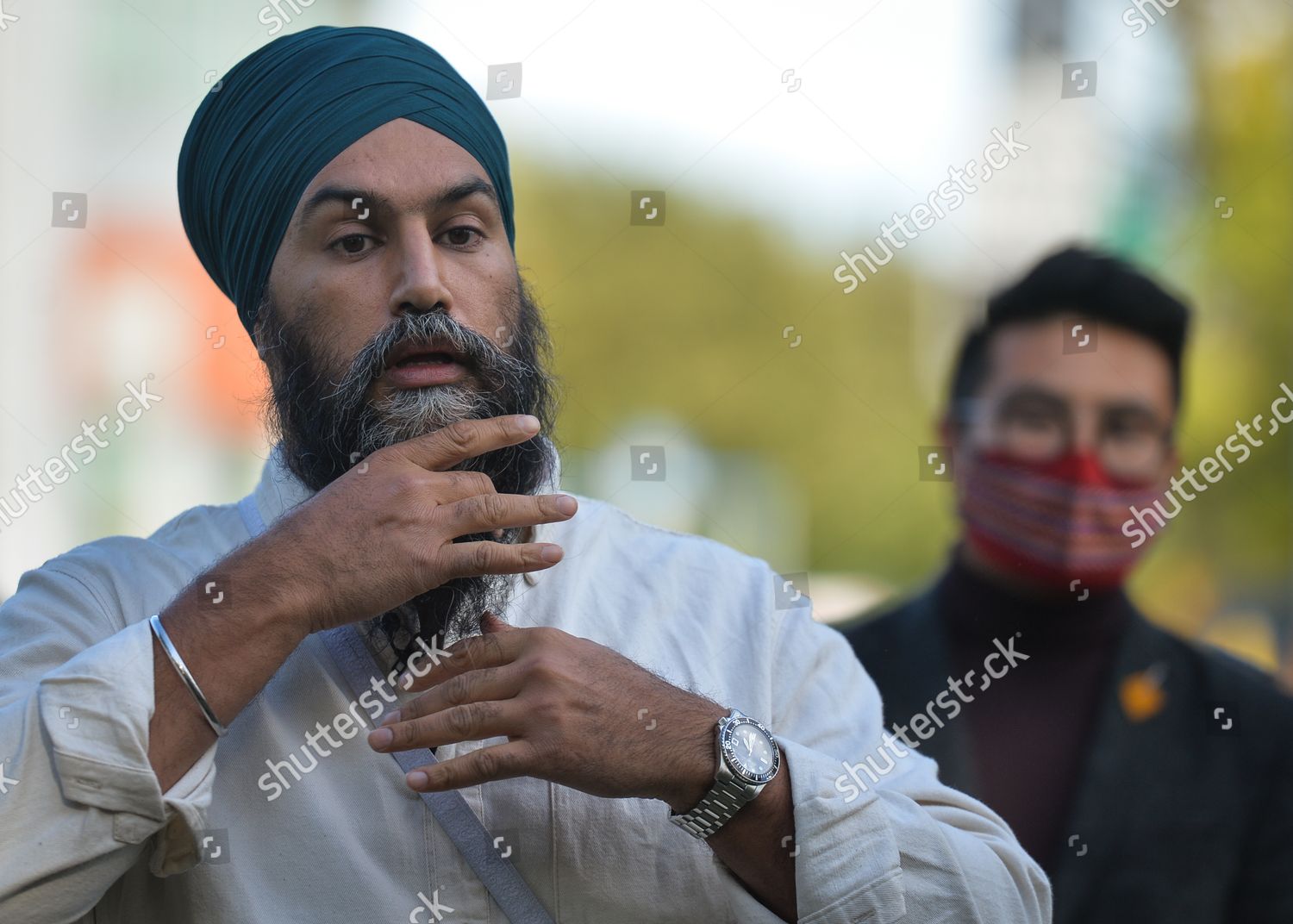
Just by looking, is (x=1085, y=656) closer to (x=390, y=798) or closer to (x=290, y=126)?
(x=390, y=798)

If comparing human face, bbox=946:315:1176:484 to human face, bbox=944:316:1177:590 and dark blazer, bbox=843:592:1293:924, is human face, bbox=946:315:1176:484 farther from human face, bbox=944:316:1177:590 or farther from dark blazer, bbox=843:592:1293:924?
dark blazer, bbox=843:592:1293:924

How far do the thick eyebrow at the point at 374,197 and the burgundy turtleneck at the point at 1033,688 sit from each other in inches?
83.0

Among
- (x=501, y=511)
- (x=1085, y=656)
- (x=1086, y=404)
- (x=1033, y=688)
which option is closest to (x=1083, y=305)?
(x=1086, y=404)

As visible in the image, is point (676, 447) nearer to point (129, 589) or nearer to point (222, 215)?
point (222, 215)

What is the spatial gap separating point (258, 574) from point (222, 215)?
110 centimetres

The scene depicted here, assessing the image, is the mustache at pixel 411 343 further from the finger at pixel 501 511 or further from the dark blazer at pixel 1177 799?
the dark blazer at pixel 1177 799

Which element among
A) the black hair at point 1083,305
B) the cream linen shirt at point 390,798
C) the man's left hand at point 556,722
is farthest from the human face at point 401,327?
the black hair at point 1083,305

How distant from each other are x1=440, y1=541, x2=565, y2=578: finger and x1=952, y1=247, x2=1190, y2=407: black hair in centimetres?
245

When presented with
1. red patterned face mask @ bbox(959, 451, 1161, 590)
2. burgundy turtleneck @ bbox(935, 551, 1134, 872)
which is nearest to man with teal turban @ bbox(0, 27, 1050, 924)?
burgundy turtleneck @ bbox(935, 551, 1134, 872)

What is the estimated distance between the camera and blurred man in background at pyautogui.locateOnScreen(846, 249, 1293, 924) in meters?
3.55

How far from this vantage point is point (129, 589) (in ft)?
7.39

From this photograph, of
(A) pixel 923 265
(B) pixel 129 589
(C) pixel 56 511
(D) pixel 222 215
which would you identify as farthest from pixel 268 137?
(A) pixel 923 265

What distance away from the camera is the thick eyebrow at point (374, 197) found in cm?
246

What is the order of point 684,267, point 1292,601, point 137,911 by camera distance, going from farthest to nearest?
point 684,267 → point 1292,601 → point 137,911
